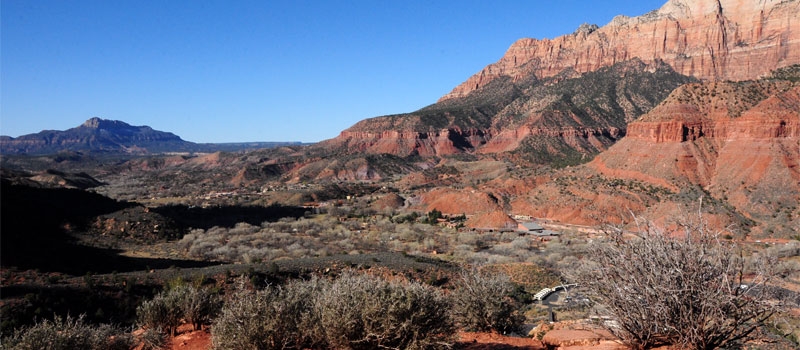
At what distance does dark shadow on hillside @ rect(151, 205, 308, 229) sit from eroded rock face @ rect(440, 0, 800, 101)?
124 meters

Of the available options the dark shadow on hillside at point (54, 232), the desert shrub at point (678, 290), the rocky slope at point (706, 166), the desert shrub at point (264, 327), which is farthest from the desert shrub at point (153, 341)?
the rocky slope at point (706, 166)

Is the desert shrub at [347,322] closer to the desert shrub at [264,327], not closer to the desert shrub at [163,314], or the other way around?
the desert shrub at [264,327]

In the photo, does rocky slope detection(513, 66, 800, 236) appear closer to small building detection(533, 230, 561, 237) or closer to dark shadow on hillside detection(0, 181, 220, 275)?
small building detection(533, 230, 561, 237)

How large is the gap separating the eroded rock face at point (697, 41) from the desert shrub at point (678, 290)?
138918mm

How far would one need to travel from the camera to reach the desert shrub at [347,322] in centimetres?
866

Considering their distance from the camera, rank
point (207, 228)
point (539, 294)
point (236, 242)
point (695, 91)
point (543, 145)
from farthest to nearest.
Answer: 1. point (543, 145)
2. point (695, 91)
3. point (207, 228)
4. point (236, 242)
5. point (539, 294)

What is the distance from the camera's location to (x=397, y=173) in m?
130

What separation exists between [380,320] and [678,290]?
5.19 m

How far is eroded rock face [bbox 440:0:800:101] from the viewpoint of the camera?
11744cm

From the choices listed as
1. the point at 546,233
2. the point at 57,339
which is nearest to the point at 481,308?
the point at 57,339

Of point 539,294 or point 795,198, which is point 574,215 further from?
point 539,294

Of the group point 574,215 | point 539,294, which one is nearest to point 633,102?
point 574,215

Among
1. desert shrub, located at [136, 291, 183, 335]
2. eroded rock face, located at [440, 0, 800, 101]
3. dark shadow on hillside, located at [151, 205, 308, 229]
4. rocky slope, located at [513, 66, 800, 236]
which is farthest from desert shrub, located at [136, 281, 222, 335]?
eroded rock face, located at [440, 0, 800, 101]

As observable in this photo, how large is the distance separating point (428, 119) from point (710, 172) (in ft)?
355
